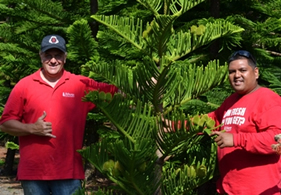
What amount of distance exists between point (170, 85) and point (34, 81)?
89cm

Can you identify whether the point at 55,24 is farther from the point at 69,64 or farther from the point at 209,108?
the point at 209,108

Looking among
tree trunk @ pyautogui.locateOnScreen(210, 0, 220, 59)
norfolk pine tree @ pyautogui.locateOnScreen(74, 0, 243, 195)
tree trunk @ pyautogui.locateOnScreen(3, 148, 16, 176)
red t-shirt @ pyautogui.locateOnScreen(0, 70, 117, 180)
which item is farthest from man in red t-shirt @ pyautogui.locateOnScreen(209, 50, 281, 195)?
tree trunk @ pyautogui.locateOnScreen(3, 148, 16, 176)

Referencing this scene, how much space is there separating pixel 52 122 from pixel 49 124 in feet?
0.33

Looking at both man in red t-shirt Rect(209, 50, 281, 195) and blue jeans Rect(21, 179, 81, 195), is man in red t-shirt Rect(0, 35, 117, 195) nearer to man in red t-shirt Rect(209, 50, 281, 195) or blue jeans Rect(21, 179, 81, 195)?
blue jeans Rect(21, 179, 81, 195)

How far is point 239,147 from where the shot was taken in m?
2.76

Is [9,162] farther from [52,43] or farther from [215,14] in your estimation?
[52,43]

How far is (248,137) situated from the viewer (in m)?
2.61

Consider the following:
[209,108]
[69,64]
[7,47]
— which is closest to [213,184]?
[209,108]

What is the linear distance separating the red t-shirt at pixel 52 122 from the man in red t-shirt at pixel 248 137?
842mm

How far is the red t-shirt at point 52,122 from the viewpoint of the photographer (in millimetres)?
3105

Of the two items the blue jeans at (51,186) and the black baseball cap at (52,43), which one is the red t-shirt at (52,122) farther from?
the black baseball cap at (52,43)

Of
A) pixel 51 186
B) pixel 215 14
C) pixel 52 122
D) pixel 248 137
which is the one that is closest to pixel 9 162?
pixel 215 14

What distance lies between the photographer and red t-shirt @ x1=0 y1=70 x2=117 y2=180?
311 cm

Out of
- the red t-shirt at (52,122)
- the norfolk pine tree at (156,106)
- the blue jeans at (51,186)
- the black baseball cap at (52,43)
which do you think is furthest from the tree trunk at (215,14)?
the blue jeans at (51,186)
